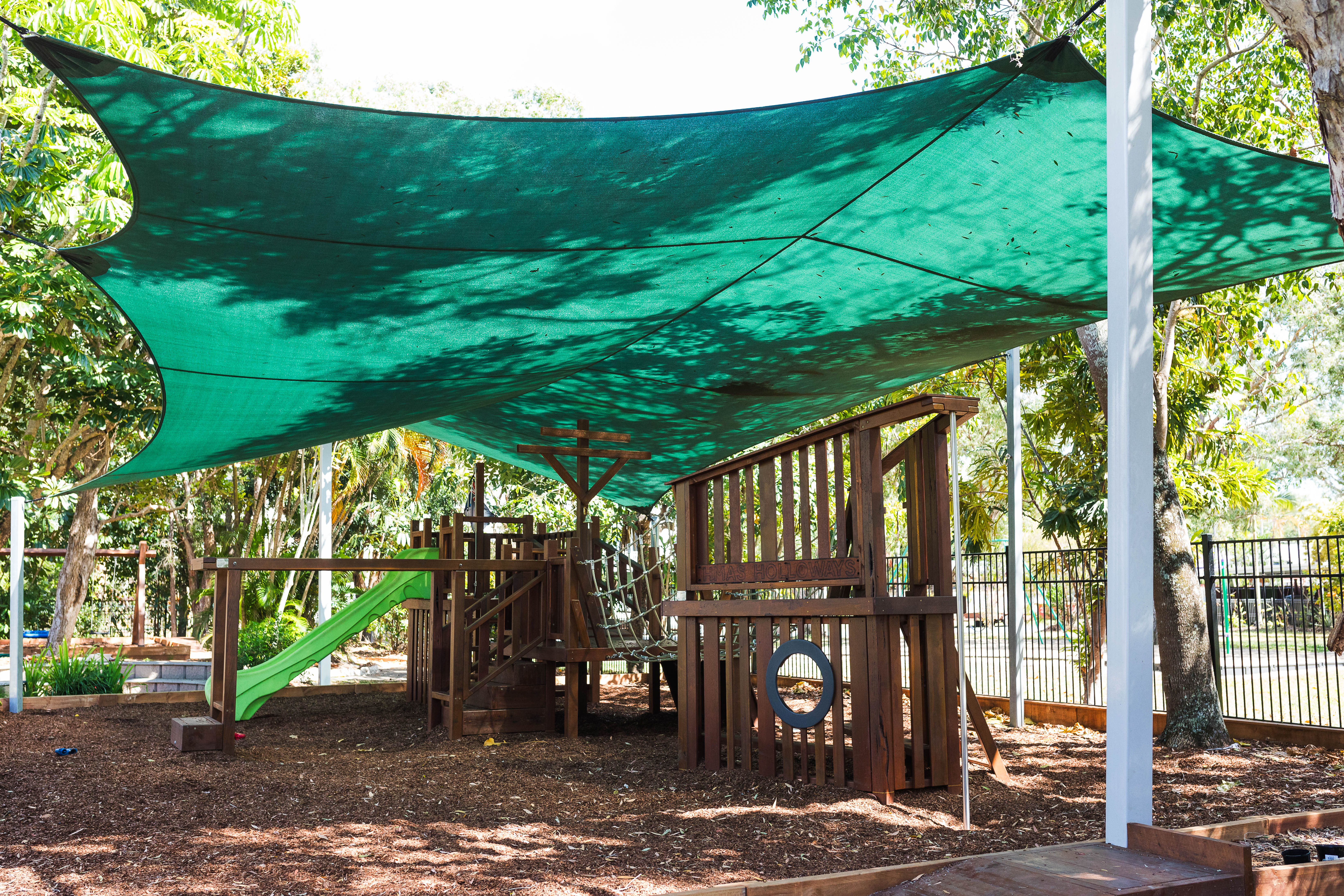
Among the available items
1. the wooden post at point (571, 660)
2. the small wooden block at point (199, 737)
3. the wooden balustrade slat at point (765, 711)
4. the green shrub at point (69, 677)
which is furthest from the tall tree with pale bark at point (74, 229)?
the wooden balustrade slat at point (765, 711)

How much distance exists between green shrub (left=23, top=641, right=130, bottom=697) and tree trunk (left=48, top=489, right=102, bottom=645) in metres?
3.39

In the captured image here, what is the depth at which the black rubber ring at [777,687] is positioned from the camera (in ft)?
16.4

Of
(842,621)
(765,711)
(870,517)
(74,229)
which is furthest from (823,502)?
(74,229)

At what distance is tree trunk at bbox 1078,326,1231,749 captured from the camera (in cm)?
650

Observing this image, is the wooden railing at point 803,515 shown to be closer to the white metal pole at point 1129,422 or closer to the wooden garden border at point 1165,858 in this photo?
the white metal pole at point 1129,422

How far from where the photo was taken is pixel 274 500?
19.4 meters

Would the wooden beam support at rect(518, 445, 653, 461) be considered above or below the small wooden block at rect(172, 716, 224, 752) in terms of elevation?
above

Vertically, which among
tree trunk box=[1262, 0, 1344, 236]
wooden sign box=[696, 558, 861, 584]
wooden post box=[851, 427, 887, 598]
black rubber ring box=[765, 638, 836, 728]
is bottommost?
black rubber ring box=[765, 638, 836, 728]

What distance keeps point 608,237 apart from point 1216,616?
6.36 metres

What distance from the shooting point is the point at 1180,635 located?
6594 mm

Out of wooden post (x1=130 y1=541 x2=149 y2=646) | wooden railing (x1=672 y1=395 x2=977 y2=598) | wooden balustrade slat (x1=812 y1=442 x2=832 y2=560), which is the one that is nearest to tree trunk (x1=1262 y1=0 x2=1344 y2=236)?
wooden railing (x1=672 y1=395 x2=977 y2=598)

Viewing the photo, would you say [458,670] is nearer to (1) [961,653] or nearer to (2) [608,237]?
(2) [608,237]

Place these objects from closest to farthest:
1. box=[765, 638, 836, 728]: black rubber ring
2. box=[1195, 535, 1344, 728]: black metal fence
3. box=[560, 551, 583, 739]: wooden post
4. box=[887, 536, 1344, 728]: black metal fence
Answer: box=[765, 638, 836, 728]: black rubber ring, box=[1195, 535, 1344, 728]: black metal fence, box=[887, 536, 1344, 728]: black metal fence, box=[560, 551, 583, 739]: wooden post

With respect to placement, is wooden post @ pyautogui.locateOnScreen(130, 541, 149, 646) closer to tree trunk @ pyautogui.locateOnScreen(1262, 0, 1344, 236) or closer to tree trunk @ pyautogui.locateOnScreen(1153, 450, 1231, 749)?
tree trunk @ pyautogui.locateOnScreen(1153, 450, 1231, 749)
